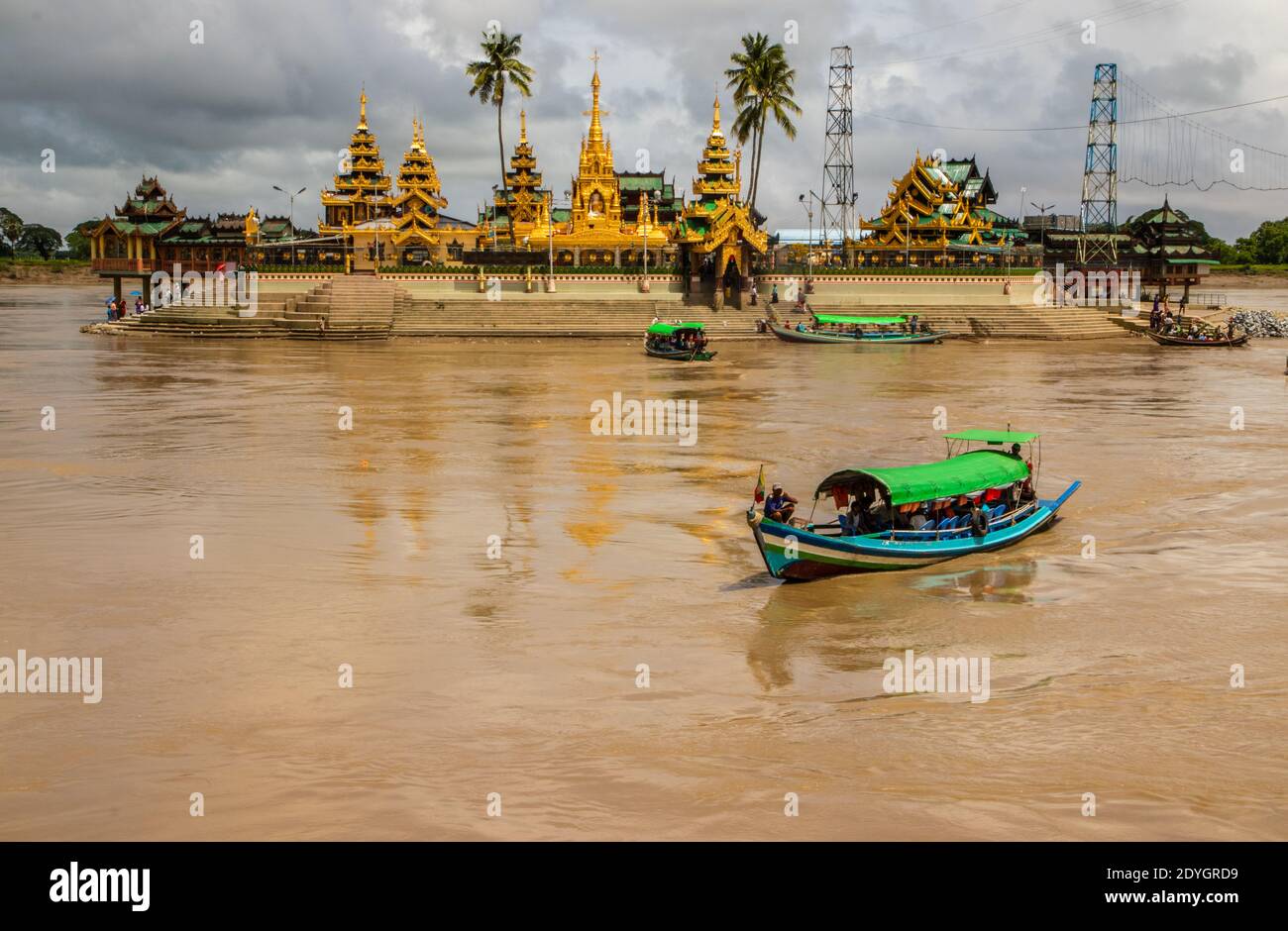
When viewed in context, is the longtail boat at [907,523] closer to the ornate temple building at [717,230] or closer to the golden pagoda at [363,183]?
the ornate temple building at [717,230]

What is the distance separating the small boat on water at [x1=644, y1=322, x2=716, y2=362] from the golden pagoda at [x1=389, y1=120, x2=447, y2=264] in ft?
96.9

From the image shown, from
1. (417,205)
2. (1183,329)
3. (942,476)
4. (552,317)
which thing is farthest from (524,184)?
(942,476)

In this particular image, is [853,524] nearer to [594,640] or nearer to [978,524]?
[978,524]

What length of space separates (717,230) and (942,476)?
46.7 m

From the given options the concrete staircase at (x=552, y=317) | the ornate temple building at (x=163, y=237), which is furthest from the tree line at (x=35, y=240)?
the concrete staircase at (x=552, y=317)

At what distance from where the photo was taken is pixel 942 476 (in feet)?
60.7

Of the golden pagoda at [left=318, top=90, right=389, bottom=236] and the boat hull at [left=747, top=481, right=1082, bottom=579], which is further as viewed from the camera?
the golden pagoda at [left=318, top=90, right=389, bottom=236]

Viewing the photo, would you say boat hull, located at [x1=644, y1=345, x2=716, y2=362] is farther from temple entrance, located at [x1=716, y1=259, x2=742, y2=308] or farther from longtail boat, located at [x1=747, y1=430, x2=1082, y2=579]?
longtail boat, located at [x1=747, y1=430, x2=1082, y2=579]

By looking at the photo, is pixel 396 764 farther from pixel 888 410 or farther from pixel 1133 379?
pixel 1133 379

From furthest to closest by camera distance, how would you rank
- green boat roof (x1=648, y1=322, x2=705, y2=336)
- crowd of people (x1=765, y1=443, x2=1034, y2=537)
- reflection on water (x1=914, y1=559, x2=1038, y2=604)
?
green boat roof (x1=648, y1=322, x2=705, y2=336), crowd of people (x1=765, y1=443, x2=1034, y2=537), reflection on water (x1=914, y1=559, x2=1038, y2=604)

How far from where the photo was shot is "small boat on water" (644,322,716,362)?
159 feet

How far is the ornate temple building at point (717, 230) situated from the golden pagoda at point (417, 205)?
17657 mm

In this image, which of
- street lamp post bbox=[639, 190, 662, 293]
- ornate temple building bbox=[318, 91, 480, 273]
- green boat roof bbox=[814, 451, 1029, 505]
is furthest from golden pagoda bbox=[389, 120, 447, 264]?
green boat roof bbox=[814, 451, 1029, 505]
